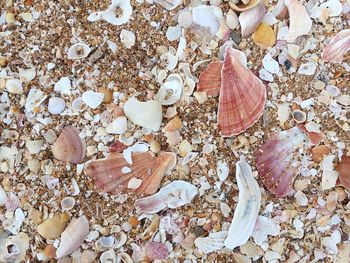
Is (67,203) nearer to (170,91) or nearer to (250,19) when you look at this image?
(170,91)

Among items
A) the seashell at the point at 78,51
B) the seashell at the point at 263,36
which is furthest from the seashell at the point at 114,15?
the seashell at the point at 263,36

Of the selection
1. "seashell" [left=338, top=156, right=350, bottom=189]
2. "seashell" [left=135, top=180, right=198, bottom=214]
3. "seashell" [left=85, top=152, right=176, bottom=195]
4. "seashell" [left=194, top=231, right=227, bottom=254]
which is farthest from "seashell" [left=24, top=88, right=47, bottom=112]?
"seashell" [left=338, top=156, right=350, bottom=189]

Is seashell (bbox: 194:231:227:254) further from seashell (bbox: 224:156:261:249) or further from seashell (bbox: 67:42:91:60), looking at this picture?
seashell (bbox: 67:42:91:60)

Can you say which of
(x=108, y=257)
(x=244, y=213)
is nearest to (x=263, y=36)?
(x=244, y=213)

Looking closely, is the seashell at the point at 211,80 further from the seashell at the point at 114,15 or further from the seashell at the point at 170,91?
the seashell at the point at 114,15

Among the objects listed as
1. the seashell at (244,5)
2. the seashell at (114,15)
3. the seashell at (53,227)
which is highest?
the seashell at (244,5)
